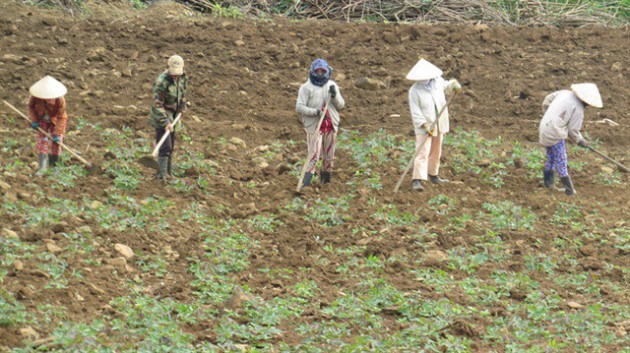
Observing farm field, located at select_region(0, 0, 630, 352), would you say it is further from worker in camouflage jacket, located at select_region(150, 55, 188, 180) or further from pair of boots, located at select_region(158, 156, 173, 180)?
worker in camouflage jacket, located at select_region(150, 55, 188, 180)

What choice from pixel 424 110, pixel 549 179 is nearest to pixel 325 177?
pixel 424 110

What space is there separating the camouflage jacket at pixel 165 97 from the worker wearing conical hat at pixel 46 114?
96cm

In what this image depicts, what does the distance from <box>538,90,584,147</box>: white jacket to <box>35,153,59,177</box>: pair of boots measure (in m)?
5.24

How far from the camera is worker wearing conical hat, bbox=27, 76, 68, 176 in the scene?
11672mm

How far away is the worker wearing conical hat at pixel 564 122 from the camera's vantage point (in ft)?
39.1

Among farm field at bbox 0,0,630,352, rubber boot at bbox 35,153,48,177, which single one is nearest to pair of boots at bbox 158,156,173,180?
farm field at bbox 0,0,630,352

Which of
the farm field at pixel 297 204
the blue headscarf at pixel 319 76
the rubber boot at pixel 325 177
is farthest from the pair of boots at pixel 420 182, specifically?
the blue headscarf at pixel 319 76

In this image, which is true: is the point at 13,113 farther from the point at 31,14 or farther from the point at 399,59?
the point at 399,59

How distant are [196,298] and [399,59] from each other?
823 centimetres

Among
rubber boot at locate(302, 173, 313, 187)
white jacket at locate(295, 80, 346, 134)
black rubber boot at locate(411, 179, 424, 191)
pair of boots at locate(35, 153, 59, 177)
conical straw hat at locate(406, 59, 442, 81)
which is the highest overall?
conical straw hat at locate(406, 59, 442, 81)

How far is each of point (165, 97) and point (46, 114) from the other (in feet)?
4.16

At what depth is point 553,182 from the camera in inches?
492

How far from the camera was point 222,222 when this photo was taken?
1097 cm

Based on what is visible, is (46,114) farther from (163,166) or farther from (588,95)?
(588,95)
